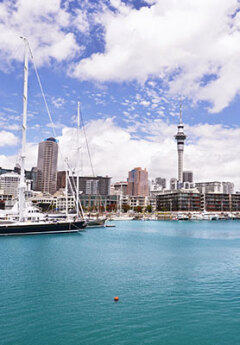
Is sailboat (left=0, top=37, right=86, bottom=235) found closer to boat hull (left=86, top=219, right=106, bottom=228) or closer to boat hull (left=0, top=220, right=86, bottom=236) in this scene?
boat hull (left=0, top=220, right=86, bottom=236)

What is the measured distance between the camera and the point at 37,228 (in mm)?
70875

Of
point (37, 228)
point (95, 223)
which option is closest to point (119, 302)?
point (37, 228)

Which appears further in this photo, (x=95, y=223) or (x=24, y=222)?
(x=95, y=223)

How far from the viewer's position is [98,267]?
35000 millimetres

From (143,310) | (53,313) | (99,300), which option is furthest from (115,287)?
(53,313)

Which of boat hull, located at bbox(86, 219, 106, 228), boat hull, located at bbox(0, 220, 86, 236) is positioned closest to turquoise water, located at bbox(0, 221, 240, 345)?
boat hull, located at bbox(0, 220, 86, 236)

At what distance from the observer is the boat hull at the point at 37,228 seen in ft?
224

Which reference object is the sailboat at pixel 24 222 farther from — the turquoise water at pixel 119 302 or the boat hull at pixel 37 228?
the turquoise water at pixel 119 302

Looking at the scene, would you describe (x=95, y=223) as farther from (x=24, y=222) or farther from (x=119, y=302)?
(x=119, y=302)

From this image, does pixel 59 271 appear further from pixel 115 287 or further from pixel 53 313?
pixel 53 313

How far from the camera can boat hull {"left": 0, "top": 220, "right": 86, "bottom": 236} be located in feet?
224

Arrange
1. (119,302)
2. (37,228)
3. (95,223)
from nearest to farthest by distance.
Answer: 1. (119,302)
2. (37,228)
3. (95,223)

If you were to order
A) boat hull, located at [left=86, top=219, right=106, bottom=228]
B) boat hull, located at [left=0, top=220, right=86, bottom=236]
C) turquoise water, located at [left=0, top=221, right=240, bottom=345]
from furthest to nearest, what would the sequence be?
boat hull, located at [left=86, top=219, right=106, bottom=228] < boat hull, located at [left=0, top=220, right=86, bottom=236] < turquoise water, located at [left=0, top=221, right=240, bottom=345]

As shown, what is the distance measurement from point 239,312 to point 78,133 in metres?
76.0
